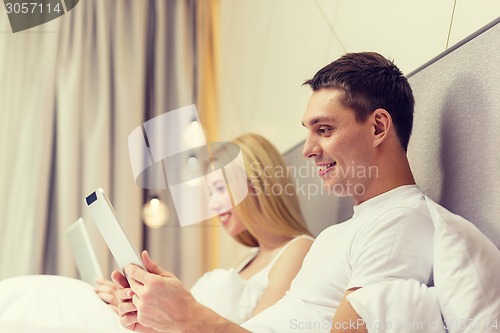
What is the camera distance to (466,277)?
1.85 feet

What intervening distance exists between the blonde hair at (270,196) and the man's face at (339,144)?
305 millimetres

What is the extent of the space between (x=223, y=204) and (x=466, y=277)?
65 cm

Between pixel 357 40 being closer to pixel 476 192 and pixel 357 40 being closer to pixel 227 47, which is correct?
pixel 476 192

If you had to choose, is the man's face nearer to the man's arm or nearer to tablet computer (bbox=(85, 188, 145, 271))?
the man's arm

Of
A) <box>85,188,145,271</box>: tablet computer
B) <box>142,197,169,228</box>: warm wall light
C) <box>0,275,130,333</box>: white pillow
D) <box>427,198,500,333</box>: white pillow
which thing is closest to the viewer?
<box>427,198,500,333</box>: white pillow

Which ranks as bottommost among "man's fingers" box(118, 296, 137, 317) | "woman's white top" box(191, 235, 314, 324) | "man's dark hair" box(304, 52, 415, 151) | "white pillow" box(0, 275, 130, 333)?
"woman's white top" box(191, 235, 314, 324)

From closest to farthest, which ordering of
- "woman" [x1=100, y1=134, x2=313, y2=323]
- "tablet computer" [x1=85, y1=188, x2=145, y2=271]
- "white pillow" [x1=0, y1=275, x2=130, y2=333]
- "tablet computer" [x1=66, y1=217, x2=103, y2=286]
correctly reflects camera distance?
"tablet computer" [x1=85, y1=188, x2=145, y2=271] → "white pillow" [x1=0, y1=275, x2=130, y2=333] → "woman" [x1=100, y1=134, x2=313, y2=323] → "tablet computer" [x1=66, y1=217, x2=103, y2=286]

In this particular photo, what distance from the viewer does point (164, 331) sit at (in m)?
0.67

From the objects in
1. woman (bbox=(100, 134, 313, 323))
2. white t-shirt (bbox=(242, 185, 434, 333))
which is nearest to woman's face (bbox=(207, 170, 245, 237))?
woman (bbox=(100, 134, 313, 323))

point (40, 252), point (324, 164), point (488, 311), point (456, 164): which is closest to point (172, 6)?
point (40, 252)

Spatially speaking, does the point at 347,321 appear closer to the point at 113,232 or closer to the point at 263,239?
the point at 113,232

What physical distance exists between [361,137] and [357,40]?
0.23m

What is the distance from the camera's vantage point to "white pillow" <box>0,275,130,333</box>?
873 millimetres

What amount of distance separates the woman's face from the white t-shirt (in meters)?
0.35
